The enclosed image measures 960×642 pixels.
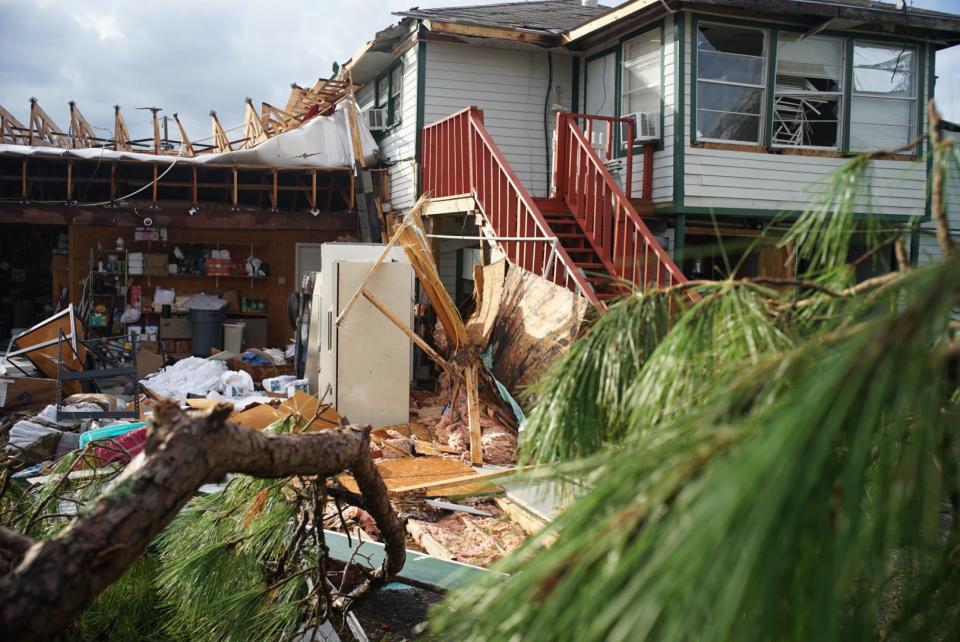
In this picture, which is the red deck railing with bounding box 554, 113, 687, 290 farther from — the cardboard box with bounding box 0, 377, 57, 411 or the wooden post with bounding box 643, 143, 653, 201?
the cardboard box with bounding box 0, 377, 57, 411

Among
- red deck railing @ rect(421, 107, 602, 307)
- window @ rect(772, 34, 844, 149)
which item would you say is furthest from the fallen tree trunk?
window @ rect(772, 34, 844, 149)

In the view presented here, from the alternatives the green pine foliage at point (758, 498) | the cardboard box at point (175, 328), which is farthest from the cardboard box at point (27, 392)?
the green pine foliage at point (758, 498)

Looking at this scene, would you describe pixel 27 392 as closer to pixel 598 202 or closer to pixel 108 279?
pixel 108 279

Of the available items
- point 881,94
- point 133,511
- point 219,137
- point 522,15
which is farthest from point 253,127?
point 133,511

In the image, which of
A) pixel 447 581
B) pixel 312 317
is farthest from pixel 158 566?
pixel 312 317

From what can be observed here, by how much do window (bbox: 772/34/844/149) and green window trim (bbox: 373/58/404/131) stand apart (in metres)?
5.81

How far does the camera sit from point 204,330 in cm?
1375

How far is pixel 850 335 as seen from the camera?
47.4 inches

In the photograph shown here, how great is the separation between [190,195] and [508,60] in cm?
622

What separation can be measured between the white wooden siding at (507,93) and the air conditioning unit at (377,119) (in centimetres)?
197

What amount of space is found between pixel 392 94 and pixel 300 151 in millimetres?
1836

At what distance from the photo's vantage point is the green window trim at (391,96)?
13445 mm

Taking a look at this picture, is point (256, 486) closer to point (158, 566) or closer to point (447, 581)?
point (158, 566)

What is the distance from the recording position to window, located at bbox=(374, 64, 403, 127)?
1354 cm
